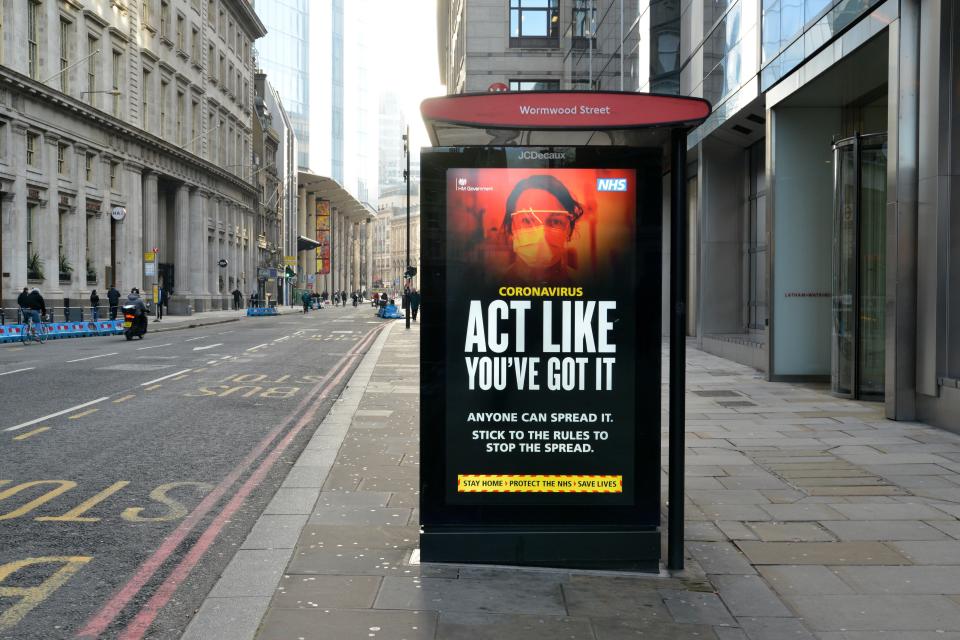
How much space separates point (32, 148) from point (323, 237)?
8390 centimetres

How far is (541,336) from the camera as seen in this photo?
16.7 feet

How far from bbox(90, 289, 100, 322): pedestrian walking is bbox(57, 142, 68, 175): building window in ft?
17.8

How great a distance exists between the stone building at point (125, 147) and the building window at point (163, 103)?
0.08 m

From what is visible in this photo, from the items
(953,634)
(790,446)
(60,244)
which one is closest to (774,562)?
(953,634)

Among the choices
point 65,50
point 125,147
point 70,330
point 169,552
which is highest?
point 65,50

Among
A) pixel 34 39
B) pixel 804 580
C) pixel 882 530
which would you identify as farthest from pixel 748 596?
pixel 34 39

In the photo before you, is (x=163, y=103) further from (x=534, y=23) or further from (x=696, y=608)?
(x=696, y=608)

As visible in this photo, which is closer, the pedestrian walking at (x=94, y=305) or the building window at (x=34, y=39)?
the building window at (x=34, y=39)

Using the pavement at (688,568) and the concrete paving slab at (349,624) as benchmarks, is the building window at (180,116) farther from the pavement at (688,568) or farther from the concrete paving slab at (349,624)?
the concrete paving slab at (349,624)

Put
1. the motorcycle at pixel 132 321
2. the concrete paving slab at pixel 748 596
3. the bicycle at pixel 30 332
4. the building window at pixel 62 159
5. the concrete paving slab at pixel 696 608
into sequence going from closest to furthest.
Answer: the concrete paving slab at pixel 696 608
the concrete paving slab at pixel 748 596
the bicycle at pixel 30 332
the motorcycle at pixel 132 321
the building window at pixel 62 159

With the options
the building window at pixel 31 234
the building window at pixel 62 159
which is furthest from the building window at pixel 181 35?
the building window at pixel 31 234

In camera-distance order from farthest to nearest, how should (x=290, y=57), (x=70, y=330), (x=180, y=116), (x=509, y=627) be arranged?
(x=290, y=57) < (x=180, y=116) < (x=70, y=330) < (x=509, y=627)

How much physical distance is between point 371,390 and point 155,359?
8522 millimetres

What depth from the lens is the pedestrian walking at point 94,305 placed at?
3852cm
